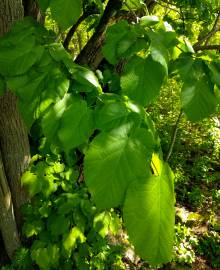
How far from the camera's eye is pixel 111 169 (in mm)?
508

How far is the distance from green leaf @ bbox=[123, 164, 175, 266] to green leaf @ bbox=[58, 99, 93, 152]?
10.9 inches

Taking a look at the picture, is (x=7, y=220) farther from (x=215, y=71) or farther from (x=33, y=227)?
(x=215, y=71)

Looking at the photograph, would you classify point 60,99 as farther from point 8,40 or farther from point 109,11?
point 109,11

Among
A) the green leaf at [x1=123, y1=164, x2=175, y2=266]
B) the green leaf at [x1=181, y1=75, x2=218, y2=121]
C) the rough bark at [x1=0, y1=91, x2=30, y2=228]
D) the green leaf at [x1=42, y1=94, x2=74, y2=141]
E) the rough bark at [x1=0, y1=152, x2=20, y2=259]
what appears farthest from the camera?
the rough bark at [x1=0, y1=152, x2=20, y2=259]

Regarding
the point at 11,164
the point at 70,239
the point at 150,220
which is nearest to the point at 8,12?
the point at 11,164

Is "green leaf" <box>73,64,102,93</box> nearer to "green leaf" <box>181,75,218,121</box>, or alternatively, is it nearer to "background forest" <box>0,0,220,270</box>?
"background forest" <box>0,0,220,270</box>

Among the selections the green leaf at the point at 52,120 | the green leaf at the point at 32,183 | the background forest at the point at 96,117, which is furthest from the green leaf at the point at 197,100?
the green leaf at the point at 32,183

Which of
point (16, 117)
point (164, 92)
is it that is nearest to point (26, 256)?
point (16, 117)

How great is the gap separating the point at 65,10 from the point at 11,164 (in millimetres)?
1787

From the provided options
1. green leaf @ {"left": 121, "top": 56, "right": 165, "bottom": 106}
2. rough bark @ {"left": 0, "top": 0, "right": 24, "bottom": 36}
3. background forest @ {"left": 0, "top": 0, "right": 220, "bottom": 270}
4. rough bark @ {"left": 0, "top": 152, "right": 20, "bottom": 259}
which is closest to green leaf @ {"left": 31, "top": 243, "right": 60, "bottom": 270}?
background forest @ {"left": 0, "top": 0, "right": 220, "bottom": 270}

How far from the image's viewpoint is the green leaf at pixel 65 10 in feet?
2.88

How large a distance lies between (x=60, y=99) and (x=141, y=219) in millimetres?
483

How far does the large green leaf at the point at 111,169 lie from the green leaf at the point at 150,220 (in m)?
0.02

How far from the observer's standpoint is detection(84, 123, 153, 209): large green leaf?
51 cm
